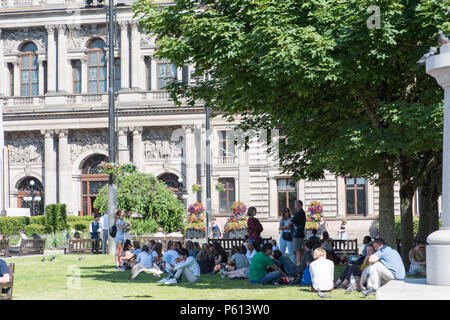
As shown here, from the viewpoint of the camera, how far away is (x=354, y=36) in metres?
16.2

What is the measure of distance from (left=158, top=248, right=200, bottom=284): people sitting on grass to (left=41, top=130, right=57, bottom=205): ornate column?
39674 millimetres

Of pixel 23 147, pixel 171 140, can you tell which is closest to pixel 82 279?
pixel 171 140

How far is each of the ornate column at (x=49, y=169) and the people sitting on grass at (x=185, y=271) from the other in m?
39.7

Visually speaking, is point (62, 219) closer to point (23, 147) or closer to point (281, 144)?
point (23, 147)

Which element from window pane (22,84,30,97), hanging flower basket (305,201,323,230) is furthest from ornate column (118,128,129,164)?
hanging flower basket (305,201,323,230)

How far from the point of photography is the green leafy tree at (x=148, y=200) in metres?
34.2

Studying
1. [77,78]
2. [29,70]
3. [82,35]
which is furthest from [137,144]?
[29,70]

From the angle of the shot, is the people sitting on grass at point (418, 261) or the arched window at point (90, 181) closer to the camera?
the people sitting on grass at point (418, 261)

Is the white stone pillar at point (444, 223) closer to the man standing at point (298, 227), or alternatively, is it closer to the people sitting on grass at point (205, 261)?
the man standing at point (298, 227)

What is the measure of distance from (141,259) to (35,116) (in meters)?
39.8

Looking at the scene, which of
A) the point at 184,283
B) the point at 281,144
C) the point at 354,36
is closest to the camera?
the point at 354,36

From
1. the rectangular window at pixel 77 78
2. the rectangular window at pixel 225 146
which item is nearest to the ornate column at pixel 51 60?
the rectangular window at pixel 77 78

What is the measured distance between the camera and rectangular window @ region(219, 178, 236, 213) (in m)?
54.8

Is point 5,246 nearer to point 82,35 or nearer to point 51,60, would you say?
point 51,60
